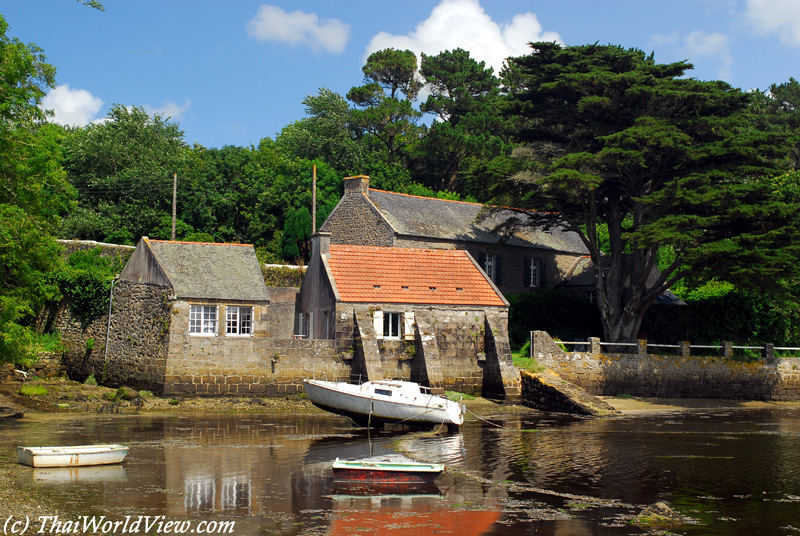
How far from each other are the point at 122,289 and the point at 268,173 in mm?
26922

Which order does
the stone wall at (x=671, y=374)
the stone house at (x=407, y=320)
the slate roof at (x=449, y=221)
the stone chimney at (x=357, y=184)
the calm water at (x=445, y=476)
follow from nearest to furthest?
the calm water at (x=445, y=476) < the stone house at (x=407, y=320) < the stone wall at (x=671, y=374) < the slate roof at (x=449, y=221) < the stone chimney at (x=357, y=184)

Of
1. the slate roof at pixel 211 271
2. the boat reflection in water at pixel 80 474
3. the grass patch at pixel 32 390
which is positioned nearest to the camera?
the boat reflection in water at pixel 80 474

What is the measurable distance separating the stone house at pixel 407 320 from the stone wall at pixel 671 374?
2.73m

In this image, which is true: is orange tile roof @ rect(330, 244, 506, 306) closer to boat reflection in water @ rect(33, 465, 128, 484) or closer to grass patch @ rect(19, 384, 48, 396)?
grass patch @ rect(19, 384, 48, 396)

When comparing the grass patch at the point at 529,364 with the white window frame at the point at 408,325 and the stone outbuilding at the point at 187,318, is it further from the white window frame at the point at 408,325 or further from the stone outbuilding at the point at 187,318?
the stone outbuilding at the point at 187,318

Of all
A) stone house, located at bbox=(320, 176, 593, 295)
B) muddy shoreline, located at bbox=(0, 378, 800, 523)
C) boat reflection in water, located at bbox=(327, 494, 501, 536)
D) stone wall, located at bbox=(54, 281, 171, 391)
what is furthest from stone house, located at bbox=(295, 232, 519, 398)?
boat reflection in water, located at bbox=(327, 494, 501, 536)

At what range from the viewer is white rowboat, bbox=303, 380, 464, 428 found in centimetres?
2534

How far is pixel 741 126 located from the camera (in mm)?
37844

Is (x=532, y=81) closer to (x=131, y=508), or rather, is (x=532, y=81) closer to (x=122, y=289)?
(x=122, y=289)

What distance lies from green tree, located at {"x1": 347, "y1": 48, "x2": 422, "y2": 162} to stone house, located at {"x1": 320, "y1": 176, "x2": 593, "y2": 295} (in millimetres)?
20415

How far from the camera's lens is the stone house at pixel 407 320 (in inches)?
1252

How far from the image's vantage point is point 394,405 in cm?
2556

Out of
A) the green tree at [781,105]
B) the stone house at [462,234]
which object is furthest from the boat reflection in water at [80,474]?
the green tree at [781,105]

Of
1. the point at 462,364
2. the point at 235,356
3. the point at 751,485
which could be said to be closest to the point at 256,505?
the point at 751,485
